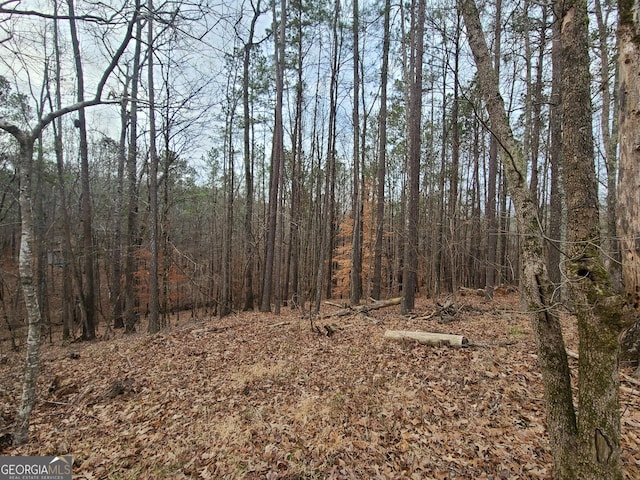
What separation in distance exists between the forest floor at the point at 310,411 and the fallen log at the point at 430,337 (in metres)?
0.16

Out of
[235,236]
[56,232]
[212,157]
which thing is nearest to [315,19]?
[212,157]

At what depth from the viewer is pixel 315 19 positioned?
11.6 meters

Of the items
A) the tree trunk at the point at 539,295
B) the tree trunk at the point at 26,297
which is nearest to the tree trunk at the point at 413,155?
the tree trunk at the point at 539,295

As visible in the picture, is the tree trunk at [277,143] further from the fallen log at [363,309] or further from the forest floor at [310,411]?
the forest floor at [310,411]

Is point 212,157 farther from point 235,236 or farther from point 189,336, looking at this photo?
point 189,336

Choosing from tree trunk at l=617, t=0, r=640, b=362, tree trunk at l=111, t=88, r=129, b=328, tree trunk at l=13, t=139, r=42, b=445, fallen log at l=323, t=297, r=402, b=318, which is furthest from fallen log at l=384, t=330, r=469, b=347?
tree trunk at l=111, t=88, r=129, b=328

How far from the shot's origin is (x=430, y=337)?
5.84 m

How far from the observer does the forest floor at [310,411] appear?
121 inches

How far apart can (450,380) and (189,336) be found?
6603 millimetres

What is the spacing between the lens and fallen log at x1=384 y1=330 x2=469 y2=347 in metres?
5.55

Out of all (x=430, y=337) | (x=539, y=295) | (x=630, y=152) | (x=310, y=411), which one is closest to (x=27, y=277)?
(x=310, y=411)

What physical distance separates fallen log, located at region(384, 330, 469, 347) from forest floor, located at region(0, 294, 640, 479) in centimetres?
16

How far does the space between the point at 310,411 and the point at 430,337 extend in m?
3.02

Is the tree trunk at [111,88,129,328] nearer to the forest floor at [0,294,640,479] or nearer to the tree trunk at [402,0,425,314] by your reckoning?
the forest floor at [0,294,640,479]
